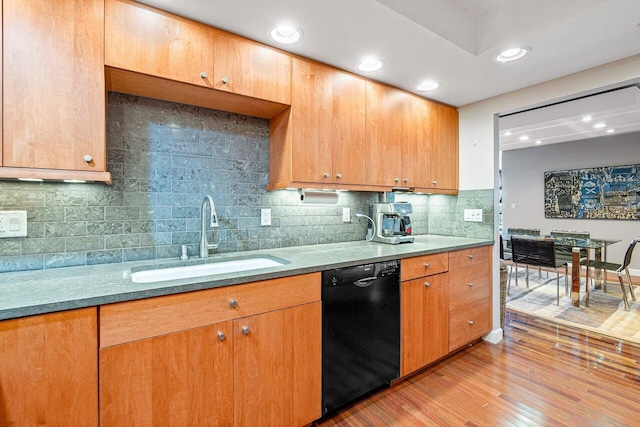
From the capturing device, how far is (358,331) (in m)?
1.74

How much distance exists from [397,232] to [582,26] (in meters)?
1.66

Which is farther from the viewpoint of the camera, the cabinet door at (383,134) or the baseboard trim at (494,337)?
the baseboard trim at (494,337)

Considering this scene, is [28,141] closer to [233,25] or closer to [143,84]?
[143,84]

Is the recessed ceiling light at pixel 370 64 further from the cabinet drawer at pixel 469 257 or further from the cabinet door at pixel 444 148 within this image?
the cabinet drawer at pixel 469 257

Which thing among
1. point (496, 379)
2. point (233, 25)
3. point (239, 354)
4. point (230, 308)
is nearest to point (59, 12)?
point (233, 25)

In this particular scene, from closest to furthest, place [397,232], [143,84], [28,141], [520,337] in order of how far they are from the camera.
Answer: [28,141] < [143,84] < [397,232] < [520,337]

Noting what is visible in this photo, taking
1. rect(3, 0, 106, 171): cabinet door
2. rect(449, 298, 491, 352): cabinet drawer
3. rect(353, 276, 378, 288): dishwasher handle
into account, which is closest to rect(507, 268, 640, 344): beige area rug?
rect(449, 298, 491, 352): cabinet drawer

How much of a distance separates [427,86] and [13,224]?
2.76 metres

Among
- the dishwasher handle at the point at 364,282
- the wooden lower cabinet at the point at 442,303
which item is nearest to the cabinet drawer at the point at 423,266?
the wooden lower cabinet at the point at 442,303

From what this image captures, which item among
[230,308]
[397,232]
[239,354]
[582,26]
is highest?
[582,26]

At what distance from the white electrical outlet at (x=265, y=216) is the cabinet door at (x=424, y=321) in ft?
3.43

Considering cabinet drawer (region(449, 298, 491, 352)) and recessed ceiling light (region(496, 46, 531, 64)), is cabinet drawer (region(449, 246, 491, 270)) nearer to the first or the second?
cabinet drawer (region(449, 298, 491, 352))

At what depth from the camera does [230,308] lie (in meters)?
1.31

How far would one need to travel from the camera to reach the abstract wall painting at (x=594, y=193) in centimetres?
503
